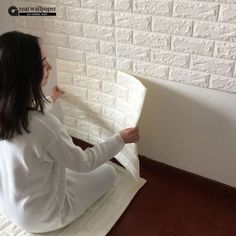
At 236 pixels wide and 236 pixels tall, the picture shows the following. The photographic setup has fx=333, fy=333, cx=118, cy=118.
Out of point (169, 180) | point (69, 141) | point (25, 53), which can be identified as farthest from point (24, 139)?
point (169, 180)

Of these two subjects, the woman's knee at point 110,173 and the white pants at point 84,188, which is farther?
the woman's knee at point 110,173

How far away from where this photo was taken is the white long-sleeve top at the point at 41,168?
1082 millimetres

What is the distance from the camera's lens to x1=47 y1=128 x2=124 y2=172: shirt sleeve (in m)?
1.12

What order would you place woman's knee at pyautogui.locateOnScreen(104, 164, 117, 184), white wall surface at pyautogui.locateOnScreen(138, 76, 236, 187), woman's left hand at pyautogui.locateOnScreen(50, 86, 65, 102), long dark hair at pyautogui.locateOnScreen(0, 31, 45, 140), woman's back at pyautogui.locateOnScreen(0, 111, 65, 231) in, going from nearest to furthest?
1. long dark hair at pyautogui.locateOnScreen(0, 31, 45, 140)
2. woman's back at pyautogui.locateOnScreen(0, 111, 65, 231)
3. white wall surface at pyautogui.locateOnScreen(138, 76, 236, 187)
4. woman's knee at pyautogui.locateOnScreen(104, 164, 117, 184)
5. woman's left hand at pyautogui.locateOnScreen(50, 86, 65, 102)

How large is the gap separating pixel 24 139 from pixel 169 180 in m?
0.77

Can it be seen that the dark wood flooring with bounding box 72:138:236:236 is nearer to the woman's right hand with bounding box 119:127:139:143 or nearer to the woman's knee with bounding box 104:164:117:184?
the woman's knee with bounding box 104:164:117:184

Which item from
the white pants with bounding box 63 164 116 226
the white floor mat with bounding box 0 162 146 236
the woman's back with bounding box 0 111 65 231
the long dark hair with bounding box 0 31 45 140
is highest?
the long dark hair with bounding box 0 31 45 140

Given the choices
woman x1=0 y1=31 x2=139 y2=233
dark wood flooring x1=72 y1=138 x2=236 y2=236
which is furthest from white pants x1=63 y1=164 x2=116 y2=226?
dark wood flooring x1=72 y1=138 x2=236 y2=236

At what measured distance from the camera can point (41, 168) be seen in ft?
3.83

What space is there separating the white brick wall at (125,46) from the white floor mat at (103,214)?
273 millimetres

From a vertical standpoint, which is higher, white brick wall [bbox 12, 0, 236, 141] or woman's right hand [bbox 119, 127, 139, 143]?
white brick wall [bbox 12, 0, 236, 141]

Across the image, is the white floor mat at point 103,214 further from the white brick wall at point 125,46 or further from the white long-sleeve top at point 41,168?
the white brick wall at point 125,46

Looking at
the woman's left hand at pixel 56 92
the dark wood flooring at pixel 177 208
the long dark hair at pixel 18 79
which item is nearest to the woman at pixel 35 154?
the long dark hair at pixel 18 79

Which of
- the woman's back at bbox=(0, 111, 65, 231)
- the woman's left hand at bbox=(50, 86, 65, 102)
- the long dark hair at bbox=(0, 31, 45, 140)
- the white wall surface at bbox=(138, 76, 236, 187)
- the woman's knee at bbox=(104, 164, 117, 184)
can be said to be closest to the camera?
the long dark hair at bbox=(0, 31, 45, 140)
